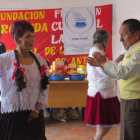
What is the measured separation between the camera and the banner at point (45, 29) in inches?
166

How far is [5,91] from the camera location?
3.96ft

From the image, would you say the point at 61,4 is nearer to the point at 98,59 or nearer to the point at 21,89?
the point at 98,59

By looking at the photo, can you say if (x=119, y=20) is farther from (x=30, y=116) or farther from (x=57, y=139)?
(x=30, y=116)

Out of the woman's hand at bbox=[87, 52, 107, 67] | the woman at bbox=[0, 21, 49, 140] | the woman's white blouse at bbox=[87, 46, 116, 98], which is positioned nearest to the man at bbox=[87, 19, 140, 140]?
the woman's hand at bbox=[87, 52, 107, 67]

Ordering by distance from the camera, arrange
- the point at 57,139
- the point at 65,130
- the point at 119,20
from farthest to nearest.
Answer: the point at 119,20 < the point at 65,130 < the point at 57,139

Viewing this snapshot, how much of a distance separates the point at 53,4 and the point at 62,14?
1.08 feet

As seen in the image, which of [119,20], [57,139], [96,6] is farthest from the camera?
[96,6]

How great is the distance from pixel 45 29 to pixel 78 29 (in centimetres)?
77

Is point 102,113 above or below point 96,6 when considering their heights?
below

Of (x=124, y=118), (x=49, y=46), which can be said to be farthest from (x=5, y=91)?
(x=49, y=46)

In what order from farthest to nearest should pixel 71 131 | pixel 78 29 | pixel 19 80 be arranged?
pixel 78 29 → pixel 71 131 → pixel 19 80

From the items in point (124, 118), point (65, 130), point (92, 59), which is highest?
point (92, 59)

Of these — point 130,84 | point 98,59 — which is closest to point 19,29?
point 98,59

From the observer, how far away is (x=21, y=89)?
1.19 metres
